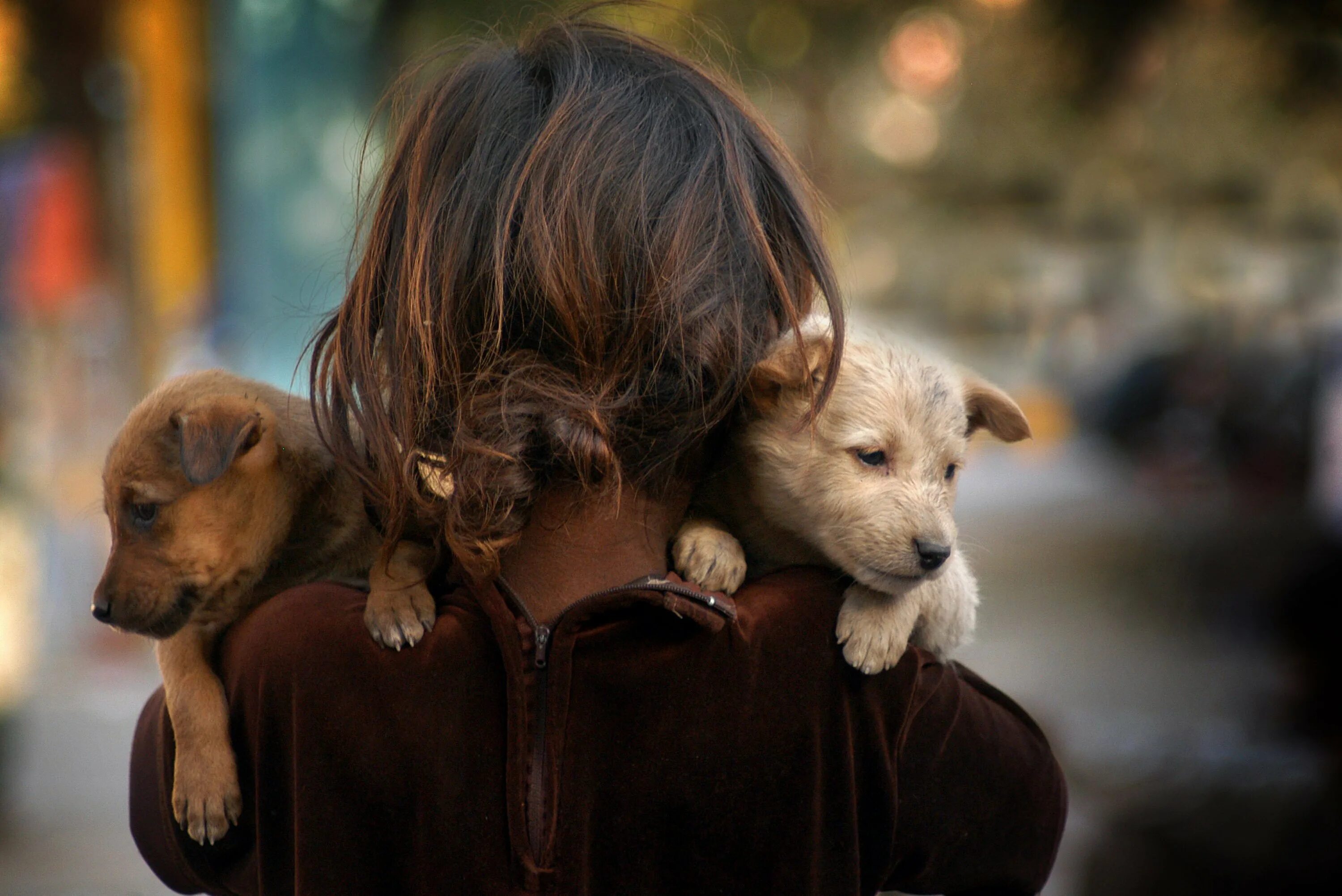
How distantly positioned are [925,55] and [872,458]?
19.3 ft

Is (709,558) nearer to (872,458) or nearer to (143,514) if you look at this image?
(872,458)

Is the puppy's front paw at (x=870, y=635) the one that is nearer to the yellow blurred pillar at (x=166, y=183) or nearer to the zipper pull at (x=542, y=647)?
the zipper pull at (x=542, y=647)

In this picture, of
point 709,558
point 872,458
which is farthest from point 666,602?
point 872,458

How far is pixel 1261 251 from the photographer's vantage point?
7.18 metres

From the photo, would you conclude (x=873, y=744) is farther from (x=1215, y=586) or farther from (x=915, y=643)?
(x=1215, y=586)

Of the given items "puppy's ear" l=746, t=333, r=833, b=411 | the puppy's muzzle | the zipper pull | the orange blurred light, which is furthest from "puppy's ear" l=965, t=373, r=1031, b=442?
the orange blurred light

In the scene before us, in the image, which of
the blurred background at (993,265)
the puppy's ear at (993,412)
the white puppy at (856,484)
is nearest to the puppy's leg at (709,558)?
the white puppy at (856,484)

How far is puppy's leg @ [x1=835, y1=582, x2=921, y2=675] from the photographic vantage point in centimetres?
178

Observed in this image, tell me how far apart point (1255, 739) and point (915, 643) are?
3.84m

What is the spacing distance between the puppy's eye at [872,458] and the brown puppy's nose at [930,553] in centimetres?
21

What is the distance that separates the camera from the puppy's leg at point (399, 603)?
173cm

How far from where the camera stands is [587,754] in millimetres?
1708

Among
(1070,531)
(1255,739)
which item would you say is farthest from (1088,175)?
(1255,739)

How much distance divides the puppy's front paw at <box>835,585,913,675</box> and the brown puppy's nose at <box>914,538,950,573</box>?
14 cm
